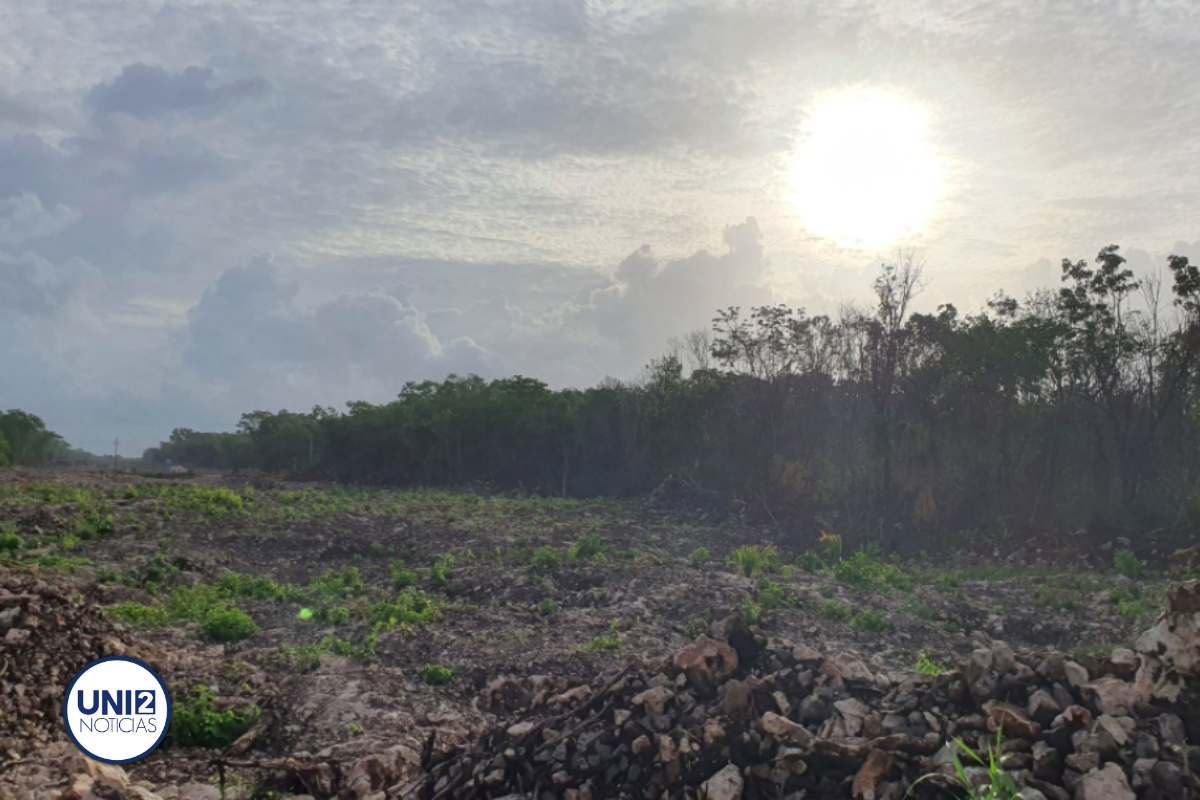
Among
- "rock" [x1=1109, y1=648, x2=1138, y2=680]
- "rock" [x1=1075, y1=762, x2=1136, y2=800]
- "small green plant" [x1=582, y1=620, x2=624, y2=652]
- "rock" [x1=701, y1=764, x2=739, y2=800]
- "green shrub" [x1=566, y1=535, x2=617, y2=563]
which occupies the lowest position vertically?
"small green plant" [x1=582, y1=620, x2=624, y2=652]

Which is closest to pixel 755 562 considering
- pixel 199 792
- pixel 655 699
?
pixel 655 699

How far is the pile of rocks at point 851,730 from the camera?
421 cm

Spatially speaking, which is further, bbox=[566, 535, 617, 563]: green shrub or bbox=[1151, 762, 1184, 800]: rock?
bbox=[566, 535, 617, 563]: green shrub

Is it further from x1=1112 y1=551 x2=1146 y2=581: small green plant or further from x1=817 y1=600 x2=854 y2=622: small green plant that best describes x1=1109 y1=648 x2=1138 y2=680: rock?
x1=1112 y1=551 x2=1146 y2=581: small green plant

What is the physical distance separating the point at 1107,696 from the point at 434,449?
39018 mm

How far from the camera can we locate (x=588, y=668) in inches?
324

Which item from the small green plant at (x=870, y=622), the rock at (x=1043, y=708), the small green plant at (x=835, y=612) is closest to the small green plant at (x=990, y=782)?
the rock at (x=1043, y=708)

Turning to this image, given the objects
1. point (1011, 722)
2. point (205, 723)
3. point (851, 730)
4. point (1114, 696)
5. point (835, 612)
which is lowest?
point (205, 723)

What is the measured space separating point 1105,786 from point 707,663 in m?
2.40

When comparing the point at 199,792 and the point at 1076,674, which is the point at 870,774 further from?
the point at 199,792

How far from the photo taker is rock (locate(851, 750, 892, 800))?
426 cm

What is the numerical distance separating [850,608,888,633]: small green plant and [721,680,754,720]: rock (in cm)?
557

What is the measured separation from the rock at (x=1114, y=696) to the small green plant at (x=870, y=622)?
5550 millimetres

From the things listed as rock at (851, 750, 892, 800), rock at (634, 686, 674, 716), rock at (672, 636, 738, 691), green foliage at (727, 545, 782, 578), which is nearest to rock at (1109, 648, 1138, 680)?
rock at (851, 750, 892, 800)
